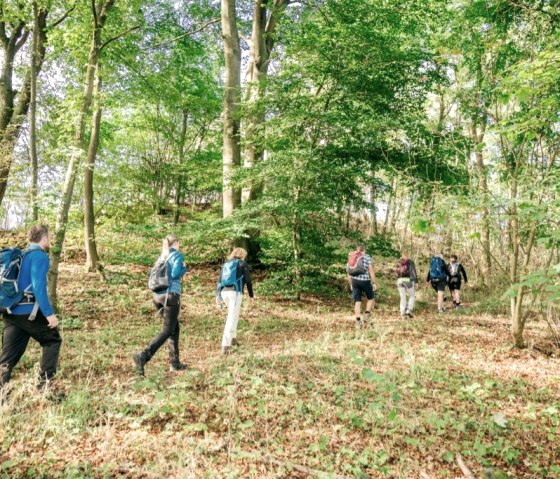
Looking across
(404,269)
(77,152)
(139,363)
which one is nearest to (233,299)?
(139,363)

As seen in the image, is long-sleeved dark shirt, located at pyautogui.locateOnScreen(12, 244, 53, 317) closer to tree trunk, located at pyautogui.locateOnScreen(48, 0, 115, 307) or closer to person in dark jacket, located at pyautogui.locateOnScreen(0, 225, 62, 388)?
person in dark jacket, located at pyautogui.locateOnScreen(0, 225, 62, 388)

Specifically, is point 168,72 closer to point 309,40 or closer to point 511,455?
point 309,40

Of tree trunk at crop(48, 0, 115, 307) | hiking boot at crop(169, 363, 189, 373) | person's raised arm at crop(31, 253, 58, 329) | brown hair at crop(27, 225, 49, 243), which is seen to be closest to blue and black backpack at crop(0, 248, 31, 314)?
person's raised arm at crop(31, 253, 58, 329)

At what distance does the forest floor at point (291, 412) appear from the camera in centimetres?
347

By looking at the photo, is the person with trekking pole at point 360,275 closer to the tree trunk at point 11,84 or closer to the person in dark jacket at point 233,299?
the person in dark jacket at point 233,299

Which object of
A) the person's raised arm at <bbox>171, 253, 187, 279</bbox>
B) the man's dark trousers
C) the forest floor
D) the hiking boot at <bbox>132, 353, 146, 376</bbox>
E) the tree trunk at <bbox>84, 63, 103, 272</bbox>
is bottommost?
the forest floor

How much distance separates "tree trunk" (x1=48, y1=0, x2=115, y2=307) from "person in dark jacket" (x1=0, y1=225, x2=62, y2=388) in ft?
14.1

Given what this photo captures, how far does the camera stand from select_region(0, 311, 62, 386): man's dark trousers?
14.0 feet

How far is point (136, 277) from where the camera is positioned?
13.1 m

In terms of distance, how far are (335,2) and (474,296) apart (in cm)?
1116

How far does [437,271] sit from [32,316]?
10707mm

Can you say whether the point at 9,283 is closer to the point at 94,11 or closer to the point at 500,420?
the point at 500,420

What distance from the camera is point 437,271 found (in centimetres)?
1194

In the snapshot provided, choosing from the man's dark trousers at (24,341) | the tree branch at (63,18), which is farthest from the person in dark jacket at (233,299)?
the tree branch at (63,18)
